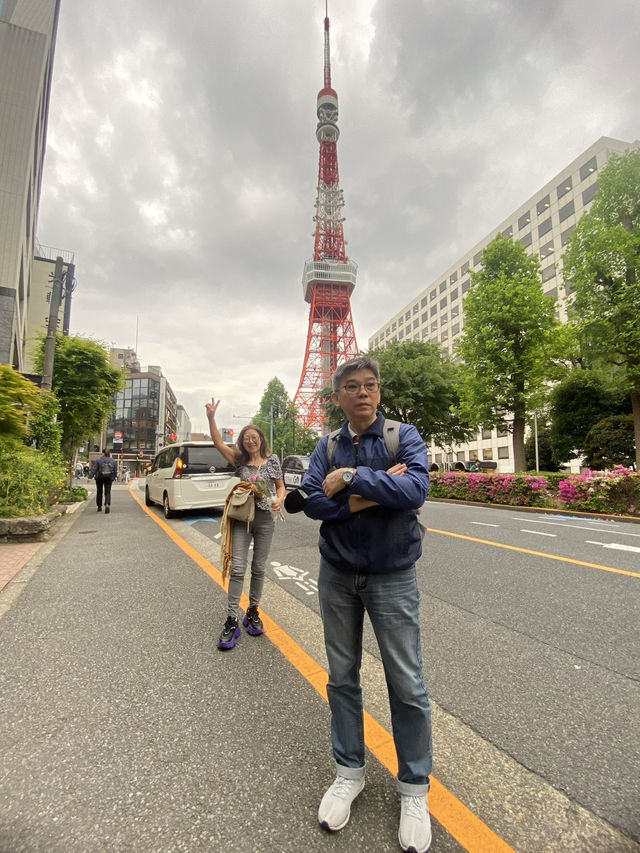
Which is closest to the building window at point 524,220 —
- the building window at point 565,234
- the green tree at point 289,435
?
the building window at point 565,234

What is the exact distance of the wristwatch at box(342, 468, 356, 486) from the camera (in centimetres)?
160

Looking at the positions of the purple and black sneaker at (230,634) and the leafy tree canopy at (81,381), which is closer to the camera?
the purple and black sneaker at (230,634)

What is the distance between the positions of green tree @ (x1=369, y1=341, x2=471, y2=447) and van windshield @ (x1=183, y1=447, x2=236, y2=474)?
14090mm

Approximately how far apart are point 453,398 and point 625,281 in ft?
33.6

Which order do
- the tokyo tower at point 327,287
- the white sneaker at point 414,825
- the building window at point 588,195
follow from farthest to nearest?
the tokyo tower at point 327,287 → the building window at point 588,195 → the white sneaker at point 414,825

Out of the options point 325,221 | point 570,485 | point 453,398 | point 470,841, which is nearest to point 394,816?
point 470,841

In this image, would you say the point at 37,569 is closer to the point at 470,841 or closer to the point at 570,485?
the point at 470,841

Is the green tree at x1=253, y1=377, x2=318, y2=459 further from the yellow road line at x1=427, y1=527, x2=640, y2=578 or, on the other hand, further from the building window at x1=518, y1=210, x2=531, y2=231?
the yellow road line at x1=427, y1=527, x2=640, y2=578

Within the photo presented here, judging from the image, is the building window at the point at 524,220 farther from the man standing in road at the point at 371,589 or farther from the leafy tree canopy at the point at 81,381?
the man standing in road at the point at 371,589

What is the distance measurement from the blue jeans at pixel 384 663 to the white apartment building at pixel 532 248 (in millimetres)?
28003

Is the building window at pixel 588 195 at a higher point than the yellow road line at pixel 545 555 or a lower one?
higher

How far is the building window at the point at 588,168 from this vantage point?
136 feet

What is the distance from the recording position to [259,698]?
2385mm

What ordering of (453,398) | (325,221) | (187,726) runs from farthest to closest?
(325,221)
(453,398)
(187,726)
